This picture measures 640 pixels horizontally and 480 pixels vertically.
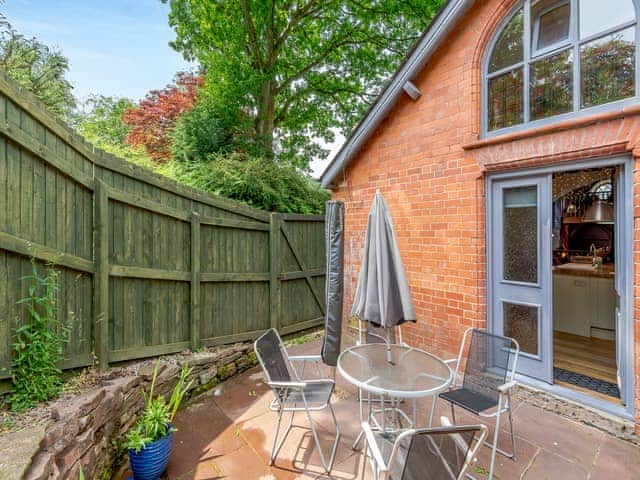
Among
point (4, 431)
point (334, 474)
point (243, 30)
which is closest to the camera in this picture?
point (4, 431)

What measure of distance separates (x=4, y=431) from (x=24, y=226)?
4.92 feet

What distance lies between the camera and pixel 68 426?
7.52ft

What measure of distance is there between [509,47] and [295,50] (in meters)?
8.91

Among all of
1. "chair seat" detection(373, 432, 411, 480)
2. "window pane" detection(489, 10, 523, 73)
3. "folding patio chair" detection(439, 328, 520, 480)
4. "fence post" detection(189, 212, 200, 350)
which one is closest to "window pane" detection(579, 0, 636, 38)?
"window pane" detection(489, 10, 523, 73)

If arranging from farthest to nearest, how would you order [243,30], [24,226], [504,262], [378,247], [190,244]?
[243,30] < [190,244] < [504,262] < [378,247] < [24,226]

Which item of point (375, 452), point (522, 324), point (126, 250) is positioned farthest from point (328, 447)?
point (126, 250)

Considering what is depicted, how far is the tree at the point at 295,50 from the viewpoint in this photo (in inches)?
364

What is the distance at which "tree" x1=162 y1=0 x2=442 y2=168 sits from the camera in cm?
926

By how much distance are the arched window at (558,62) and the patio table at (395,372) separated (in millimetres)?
3151

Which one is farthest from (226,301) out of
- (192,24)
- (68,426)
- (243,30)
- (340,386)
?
(192,24)

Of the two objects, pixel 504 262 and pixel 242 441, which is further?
pixel 504 262

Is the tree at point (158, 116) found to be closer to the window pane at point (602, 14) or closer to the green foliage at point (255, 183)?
the green foliage at point (255, 183)

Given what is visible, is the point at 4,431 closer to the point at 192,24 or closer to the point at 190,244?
the point at 190,244

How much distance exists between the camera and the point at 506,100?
4.15 m
